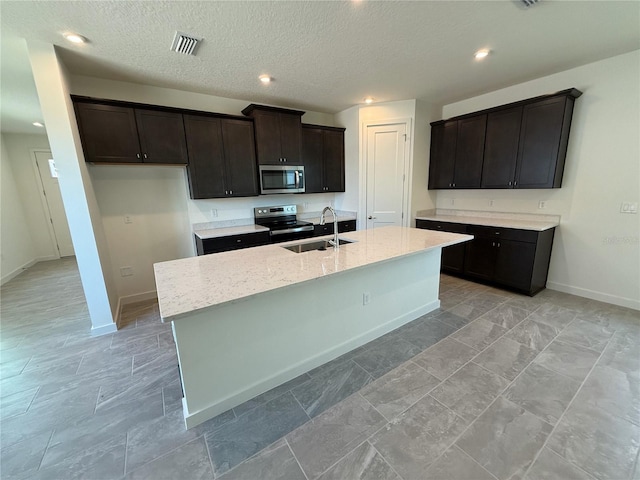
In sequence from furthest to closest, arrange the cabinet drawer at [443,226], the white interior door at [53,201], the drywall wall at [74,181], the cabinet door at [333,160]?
the white interior door at [53,201] < the cabinet door at [333,160] < the cabinet drawer at [443,226] < the drywall wall at [74,181]

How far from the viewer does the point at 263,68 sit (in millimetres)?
2773

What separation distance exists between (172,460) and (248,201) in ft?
10.7

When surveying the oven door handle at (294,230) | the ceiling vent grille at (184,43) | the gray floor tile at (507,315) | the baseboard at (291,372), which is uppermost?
the ceiling vent grille at (184,43)

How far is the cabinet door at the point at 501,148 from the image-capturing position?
3.37m

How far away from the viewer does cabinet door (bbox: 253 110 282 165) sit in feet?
12.1

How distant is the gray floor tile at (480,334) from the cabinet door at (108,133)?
4.08 meters

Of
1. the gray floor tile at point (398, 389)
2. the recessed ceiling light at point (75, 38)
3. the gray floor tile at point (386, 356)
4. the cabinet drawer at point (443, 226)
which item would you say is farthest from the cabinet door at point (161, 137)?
the cabinet drawer at point (443, 226)

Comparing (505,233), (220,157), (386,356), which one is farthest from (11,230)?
(505,233)

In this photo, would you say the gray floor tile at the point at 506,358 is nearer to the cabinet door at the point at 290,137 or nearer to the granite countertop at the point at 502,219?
the granite countertop at the point at 502,219

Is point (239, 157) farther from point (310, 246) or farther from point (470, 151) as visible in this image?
point (470, 151)

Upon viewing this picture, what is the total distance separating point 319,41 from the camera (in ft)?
7.51

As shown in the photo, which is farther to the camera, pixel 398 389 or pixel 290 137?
pixel 290 137

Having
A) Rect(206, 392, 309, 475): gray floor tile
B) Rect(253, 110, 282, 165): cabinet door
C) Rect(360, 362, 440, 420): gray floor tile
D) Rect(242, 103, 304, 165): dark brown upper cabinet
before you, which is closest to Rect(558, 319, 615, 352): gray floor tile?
Rect(360, 362, 440, 420): gray floor tile

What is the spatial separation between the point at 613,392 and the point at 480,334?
883 mm
